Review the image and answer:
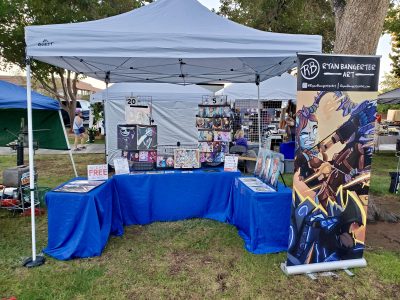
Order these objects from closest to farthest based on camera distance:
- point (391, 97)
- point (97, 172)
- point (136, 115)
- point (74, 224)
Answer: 1. point (74, 224)
2. point (97, 172)
3. point (136, 115)
4. point (391, 97)

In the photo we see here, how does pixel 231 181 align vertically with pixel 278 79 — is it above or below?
below

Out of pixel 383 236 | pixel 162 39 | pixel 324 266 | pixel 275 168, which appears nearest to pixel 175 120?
pixel 275 168

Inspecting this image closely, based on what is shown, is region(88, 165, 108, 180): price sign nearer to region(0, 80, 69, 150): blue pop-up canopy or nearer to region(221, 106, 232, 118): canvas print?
region(0, 80, 69, 150): blue pop-up canopy

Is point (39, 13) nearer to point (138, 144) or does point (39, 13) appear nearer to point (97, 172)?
point (138, 144)

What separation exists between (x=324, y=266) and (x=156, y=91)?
648 cm

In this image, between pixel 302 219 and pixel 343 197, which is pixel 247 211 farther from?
pixel 343 197

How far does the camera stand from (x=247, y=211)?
3.47 m

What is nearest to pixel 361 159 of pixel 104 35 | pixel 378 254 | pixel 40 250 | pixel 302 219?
pixel 302 219

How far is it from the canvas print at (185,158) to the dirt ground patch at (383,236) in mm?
2370

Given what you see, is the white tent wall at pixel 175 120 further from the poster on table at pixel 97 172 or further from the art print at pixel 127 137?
the poster on table at pixel 97 172

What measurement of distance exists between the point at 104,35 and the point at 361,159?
2658mm

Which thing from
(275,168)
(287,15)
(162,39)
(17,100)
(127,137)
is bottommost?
(275,168)

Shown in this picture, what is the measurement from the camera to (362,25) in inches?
150

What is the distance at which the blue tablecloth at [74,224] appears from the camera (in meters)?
3.04
